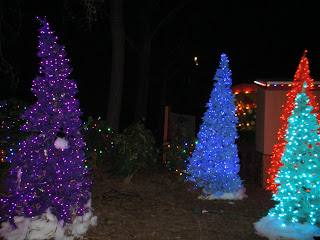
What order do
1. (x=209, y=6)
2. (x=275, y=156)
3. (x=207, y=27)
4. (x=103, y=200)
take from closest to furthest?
(x=103, y=200), (x=275, y=156), (x=209, y=6), (x=207, y=27)

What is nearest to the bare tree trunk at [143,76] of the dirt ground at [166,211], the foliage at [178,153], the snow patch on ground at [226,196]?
the foliage at [178,153]

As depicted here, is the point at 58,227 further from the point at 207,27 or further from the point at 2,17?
the point at 207,27

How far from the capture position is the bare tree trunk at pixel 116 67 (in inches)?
503

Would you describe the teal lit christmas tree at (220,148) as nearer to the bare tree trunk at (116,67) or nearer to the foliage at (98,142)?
the foliage at (98,142)

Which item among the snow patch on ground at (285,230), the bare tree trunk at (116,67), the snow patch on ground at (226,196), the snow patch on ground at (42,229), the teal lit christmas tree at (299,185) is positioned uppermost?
the bare tree trunk at (116,67)

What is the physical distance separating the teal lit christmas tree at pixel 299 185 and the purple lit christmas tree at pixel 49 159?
329 centimetres

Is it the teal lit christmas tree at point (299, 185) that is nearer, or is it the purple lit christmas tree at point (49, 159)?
the purple lit christmas tree at point (49, 159)

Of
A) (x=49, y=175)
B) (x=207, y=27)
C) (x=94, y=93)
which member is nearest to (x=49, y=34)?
(x=49, y=175)

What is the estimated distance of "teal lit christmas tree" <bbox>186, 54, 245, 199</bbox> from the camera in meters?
8.39

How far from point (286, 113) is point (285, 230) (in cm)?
403

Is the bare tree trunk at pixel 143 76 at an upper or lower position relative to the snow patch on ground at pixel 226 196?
upper

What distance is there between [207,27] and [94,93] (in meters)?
10.6

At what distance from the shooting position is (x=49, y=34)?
19.3ft

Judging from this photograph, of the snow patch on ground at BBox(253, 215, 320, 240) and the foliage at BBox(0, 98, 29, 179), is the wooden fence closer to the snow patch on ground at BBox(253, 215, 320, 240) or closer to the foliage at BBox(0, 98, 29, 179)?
the snow patch on ground at BBox(253, 215, 320, 240)
